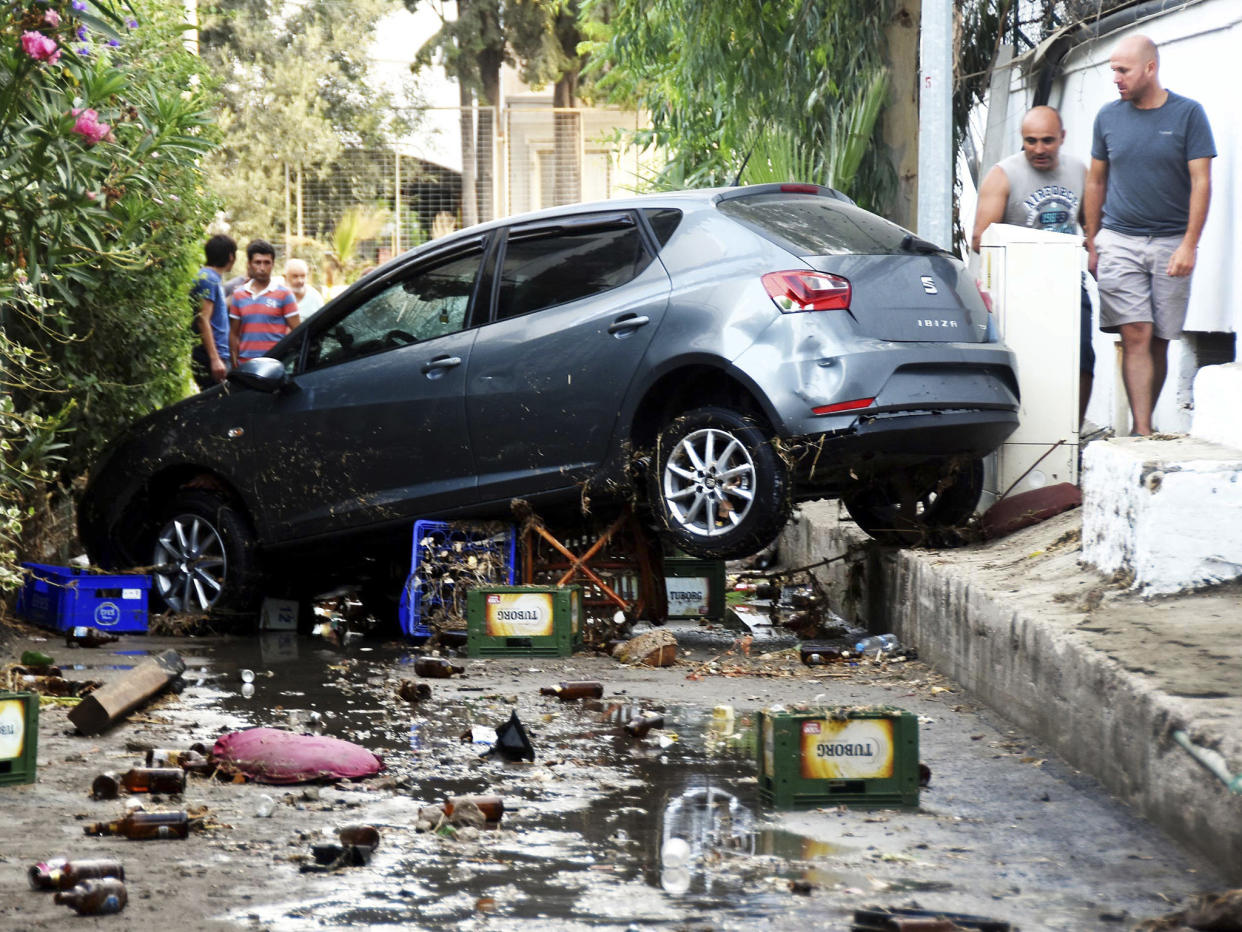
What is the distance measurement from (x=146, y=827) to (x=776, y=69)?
10387mm

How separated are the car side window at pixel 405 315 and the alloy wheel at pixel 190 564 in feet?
3.67

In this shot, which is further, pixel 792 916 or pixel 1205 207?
pixel 1205 207

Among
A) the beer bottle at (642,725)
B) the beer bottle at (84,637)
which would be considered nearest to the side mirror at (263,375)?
the beer bottle at (84,637)

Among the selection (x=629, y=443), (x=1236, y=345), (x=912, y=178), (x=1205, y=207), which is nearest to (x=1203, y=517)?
(x=629, y=443)

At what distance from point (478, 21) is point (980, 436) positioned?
3116cm

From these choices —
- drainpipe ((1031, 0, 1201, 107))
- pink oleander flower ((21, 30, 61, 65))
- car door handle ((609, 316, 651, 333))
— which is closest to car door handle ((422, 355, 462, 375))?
car door handle ((609, 316, 651, 333))

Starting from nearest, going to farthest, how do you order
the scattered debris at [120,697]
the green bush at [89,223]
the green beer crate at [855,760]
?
the green beer crate at [855,760]
the scattered debris at [120,697]
the green bush at [89,223]

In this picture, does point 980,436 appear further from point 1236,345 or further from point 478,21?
point 478,21

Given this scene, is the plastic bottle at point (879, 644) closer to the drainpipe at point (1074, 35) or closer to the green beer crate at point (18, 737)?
the green beer crate at point (18, 737)

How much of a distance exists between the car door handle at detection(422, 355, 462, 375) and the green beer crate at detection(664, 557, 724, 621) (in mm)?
1726

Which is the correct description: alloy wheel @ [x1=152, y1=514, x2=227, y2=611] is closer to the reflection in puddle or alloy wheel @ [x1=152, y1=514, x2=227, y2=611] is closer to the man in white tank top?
the reflection in puddle

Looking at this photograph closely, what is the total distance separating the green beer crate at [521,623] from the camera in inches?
315

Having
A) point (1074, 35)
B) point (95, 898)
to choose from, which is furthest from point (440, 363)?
point (1074, 35)

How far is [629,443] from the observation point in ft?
25.7
